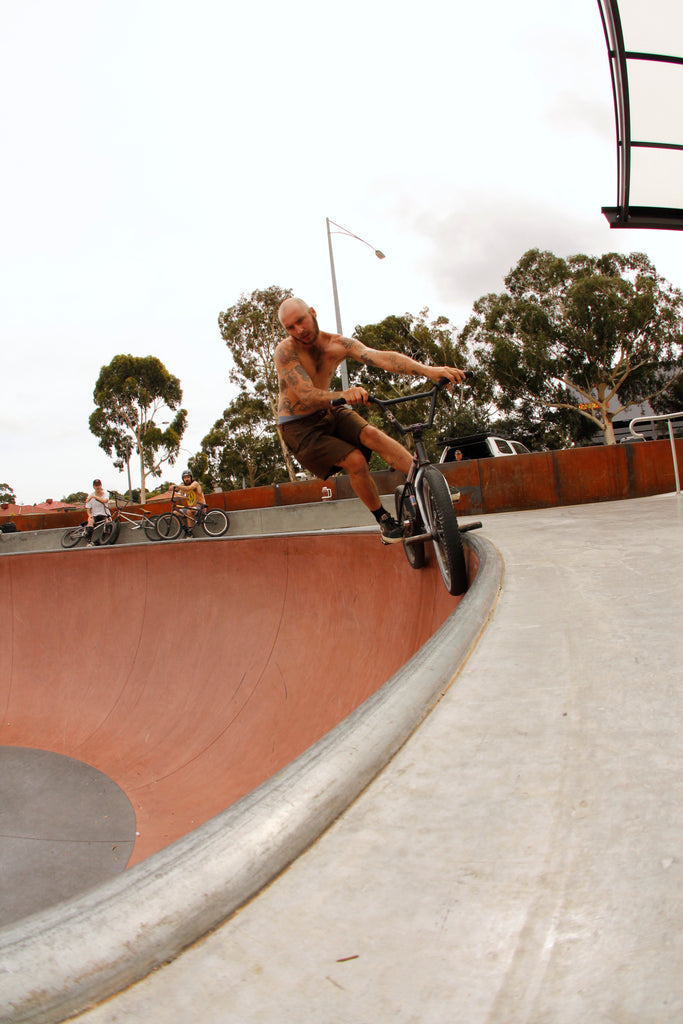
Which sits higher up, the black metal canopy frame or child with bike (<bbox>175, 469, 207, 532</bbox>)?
the black metal canopy frame

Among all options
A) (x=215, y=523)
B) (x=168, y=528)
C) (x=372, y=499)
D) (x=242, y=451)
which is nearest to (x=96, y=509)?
(x=168, y=528)

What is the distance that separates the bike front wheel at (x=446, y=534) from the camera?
124 inches

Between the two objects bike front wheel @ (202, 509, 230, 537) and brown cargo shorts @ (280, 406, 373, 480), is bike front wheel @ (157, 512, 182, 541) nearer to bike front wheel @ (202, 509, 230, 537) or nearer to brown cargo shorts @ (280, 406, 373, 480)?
bike front wheel @ (202, 509, 230, 537)

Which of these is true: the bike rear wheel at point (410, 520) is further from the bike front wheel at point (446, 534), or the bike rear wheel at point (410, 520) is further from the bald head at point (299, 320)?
the bald head at point (299, 320)

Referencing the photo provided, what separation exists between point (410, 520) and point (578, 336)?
34.0 metres

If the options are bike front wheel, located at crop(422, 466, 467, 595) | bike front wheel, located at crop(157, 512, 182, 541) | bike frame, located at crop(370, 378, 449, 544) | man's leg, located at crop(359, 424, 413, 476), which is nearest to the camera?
bike front wheel, located at crop(422, 466, 467, 595)

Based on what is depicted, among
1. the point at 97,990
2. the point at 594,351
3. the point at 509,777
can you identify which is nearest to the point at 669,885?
the point at 509,777

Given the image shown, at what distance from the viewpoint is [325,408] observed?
3.73 meters

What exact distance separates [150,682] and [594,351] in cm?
3376

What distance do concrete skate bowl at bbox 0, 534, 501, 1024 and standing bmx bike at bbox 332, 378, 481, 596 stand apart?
0.14 meters

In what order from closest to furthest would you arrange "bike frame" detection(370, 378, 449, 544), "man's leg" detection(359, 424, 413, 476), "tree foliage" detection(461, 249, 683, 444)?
"bike frame" detection(370, 378, 449, 544), "man's leg" detection(359, 424, 413, 476), "tree foliage" detection(461, 249, 683, 444)

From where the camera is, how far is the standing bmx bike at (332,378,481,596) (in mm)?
3178

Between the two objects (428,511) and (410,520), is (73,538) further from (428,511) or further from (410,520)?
(428,511)

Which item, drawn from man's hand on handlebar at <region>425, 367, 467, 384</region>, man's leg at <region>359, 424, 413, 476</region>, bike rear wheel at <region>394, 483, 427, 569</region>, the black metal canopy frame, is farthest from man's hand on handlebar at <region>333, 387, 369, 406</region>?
the black metal canopy frame
